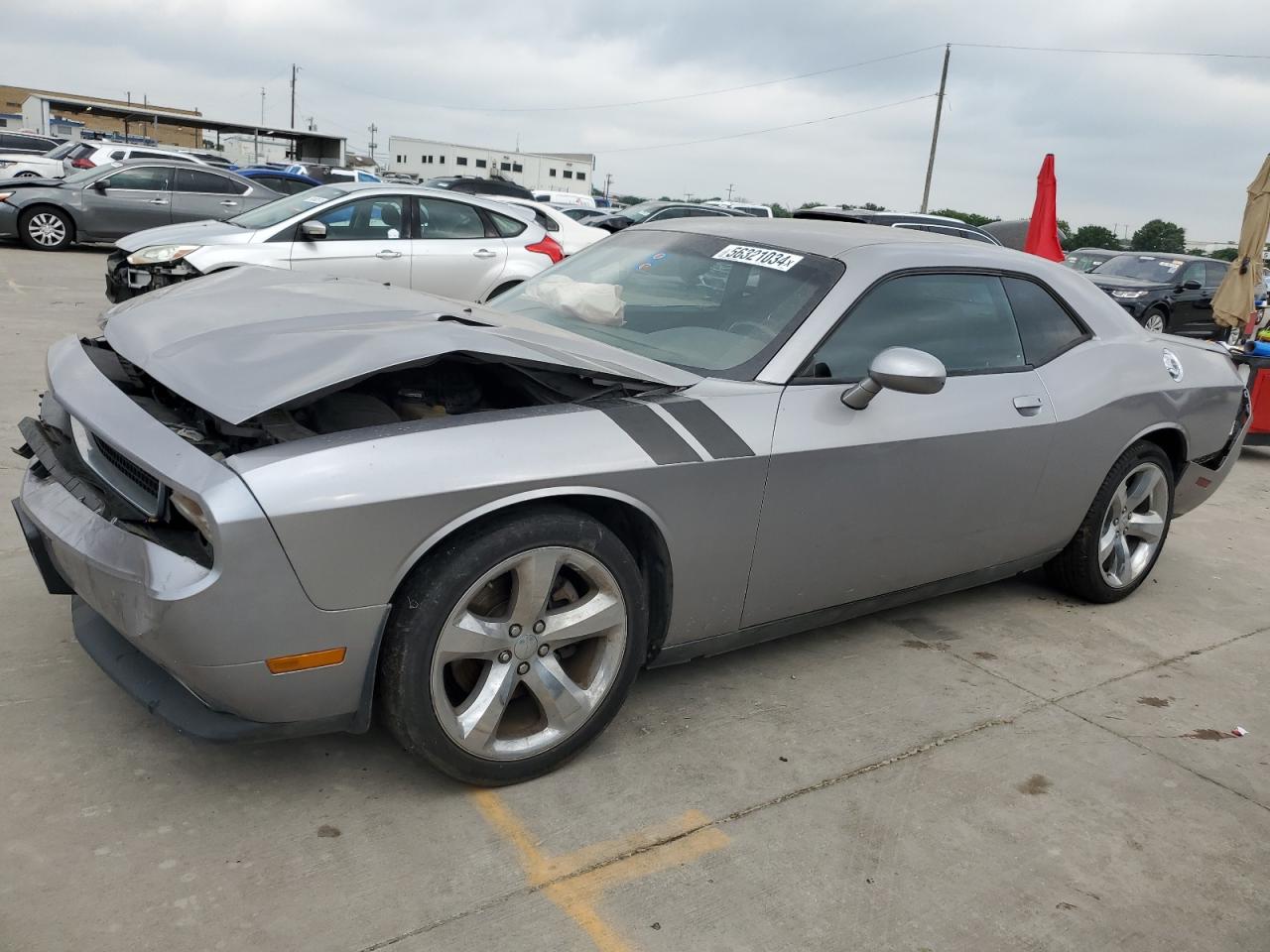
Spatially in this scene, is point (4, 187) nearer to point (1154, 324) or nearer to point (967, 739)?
point (967, 739)

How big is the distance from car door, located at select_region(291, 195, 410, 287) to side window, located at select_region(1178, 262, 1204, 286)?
13.0 meters

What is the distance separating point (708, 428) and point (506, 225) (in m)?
6.82

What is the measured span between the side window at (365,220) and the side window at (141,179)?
7.24 meters

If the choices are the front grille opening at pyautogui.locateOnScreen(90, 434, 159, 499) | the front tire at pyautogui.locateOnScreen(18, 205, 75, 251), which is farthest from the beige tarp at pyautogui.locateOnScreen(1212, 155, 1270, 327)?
the front tire at pyautogui.locateOnScreen(18, 205, 75, 251)

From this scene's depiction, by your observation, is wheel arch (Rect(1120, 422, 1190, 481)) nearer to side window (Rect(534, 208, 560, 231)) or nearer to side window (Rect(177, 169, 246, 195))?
side window (Rect(534, 208, 560, 231))

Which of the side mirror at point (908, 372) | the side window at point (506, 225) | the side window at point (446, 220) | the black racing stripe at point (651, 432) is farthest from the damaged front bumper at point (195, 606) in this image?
the side window at point (506, 225)

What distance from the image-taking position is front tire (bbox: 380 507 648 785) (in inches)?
93.4

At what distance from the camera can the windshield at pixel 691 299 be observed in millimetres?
3162

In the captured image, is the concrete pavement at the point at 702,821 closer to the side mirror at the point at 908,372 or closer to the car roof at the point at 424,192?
the side mirror at the point at 908,372

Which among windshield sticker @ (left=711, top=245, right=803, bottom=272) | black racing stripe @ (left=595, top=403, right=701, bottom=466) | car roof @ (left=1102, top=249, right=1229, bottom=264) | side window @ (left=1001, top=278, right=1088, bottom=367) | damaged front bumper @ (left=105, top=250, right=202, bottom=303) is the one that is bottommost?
damaged front bumper @ (left=105, top=250, right=202, bottom=303)

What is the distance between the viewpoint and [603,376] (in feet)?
9.14

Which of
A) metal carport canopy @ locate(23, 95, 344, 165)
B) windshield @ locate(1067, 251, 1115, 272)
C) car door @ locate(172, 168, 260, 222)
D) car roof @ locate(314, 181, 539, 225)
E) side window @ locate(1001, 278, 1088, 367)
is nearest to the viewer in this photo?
side window @ locate(1001, 278, 1088, 367)

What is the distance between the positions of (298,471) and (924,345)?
2.17 m

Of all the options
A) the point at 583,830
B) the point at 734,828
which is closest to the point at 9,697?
the point at 583,830
